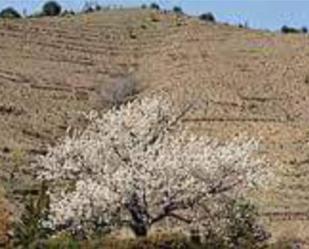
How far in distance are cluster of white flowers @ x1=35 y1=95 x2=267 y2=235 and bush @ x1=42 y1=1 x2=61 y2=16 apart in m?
76.5

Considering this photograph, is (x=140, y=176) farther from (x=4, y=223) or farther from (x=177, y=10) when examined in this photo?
(x=177, y=10)

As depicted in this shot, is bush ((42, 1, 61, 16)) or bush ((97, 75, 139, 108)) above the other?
bush ((42, 1, 61, 16))

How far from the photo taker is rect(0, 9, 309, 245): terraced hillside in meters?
66.3

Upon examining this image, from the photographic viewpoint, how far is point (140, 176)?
4728 cm

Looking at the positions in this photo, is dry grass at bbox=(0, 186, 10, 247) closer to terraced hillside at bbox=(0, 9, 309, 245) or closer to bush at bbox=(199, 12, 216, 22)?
terraced hillside at bbox=(0, 9, 309, 245)

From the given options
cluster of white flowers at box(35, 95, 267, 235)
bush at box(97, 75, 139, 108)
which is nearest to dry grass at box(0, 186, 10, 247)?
cluster of white flowers at box(35, 95, 267, 235)

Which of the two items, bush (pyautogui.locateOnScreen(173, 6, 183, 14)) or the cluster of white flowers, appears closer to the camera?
the cluster of white flowers

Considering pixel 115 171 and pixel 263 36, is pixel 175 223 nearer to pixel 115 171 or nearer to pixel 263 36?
pixel 115 171

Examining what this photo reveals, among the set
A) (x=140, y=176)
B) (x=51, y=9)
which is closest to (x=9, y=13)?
(x=51, y=9)

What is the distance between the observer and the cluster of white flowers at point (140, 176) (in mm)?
47469

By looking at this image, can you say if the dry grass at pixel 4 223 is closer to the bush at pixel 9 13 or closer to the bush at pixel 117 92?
the bush at pixel 117 92

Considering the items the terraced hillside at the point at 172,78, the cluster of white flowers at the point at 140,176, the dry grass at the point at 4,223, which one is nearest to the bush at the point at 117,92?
the terraced hillside at the point at 172,78

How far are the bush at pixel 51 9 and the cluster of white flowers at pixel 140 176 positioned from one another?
7648cm

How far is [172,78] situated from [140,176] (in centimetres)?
4576
